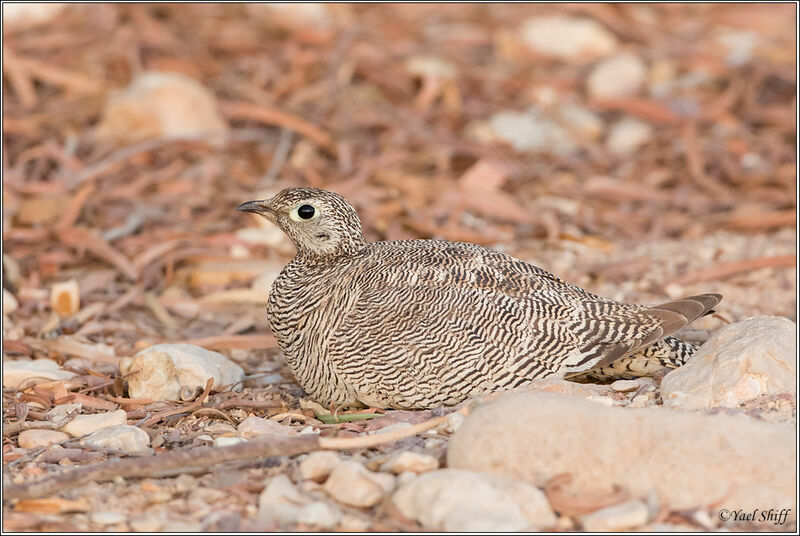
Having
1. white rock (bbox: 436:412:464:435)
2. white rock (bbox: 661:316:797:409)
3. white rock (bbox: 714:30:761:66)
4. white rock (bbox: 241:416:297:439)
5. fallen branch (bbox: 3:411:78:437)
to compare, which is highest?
white rock (bbox: 714:30:761:66)

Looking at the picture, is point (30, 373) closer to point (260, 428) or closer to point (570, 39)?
point (260, 428)

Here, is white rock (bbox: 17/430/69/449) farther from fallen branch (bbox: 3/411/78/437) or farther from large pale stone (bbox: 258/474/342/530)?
large pale stone (bbox: 258/474/342/530)

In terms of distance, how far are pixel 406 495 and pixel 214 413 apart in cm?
151

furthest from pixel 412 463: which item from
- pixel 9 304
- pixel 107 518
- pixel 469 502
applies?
pixel 9 304

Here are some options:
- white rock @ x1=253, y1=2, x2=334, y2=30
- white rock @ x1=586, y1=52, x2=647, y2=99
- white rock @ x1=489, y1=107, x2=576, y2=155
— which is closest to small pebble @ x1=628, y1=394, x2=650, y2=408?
white rock @ x1=489, y1=107, x2=576, y2=155

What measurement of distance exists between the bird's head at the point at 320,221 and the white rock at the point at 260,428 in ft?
3.22

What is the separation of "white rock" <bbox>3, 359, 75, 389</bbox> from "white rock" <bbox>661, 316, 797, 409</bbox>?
3057 mm

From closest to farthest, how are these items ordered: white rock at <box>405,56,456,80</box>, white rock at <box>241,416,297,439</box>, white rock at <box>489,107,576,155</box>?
white rock at <box>241,416,297,439</box> < white rock at <box>489,107,576,155</box> < white rock at <box>405,56,456,80</box>

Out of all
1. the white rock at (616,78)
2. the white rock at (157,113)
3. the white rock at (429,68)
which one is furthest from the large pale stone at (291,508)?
the white rock at (616,78)

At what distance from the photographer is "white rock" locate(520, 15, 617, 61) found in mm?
11344

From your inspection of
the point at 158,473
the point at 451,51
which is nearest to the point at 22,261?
the point at 158,473

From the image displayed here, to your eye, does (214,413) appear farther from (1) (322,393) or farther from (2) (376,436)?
(2) (376,436)

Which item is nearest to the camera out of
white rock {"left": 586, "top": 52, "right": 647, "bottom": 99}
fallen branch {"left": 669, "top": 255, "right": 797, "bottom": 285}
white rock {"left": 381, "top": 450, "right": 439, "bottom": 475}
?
white rock {"left": 381, "top": 450, "right": 439, "bottom": 475}

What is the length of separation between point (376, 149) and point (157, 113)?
1.87 m
